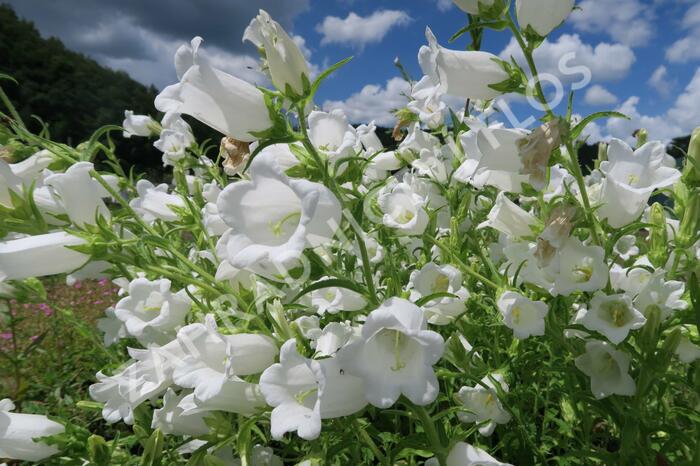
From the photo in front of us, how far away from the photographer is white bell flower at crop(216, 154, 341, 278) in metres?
1.06

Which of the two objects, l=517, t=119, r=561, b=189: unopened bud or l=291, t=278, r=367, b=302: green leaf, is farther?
l=517, t=119, r=561, b=189: unopened bud

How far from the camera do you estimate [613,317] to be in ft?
5.05

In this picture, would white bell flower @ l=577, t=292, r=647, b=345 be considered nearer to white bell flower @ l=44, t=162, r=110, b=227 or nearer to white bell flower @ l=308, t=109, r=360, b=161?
white bell flower @ l=308, t=109, r=360, b=161

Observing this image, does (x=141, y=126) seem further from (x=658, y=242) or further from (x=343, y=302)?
(x=658, y=242)

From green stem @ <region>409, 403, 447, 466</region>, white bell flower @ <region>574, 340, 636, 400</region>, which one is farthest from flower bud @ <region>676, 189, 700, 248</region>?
green stem @ <region>409, 403, 447, 466</region>

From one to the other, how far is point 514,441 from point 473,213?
114 cm

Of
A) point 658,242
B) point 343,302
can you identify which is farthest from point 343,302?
point 658,242

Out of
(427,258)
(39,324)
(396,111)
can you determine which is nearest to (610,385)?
(427,258)

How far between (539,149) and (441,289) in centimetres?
78

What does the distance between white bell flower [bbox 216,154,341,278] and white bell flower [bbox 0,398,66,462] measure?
982 mm

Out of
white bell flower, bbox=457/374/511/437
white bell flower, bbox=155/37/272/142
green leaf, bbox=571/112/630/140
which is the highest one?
white bell flower, bbox=155/37/272/142

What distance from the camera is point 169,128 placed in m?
2.94

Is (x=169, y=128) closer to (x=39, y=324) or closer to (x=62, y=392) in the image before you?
(x=62, y=392)

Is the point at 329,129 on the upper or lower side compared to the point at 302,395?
upper
